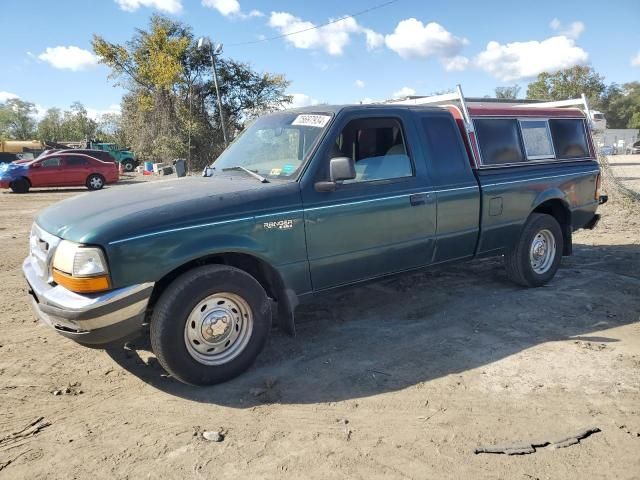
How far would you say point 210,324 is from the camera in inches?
134

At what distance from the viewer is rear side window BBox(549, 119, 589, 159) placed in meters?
5.72

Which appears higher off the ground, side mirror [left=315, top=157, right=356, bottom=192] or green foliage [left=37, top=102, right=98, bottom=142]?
green foliage [left=37, top=102, right=98, bottom=142]

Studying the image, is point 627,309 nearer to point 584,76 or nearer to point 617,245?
point 617,245

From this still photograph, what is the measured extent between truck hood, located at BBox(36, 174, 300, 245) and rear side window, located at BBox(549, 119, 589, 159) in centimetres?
369

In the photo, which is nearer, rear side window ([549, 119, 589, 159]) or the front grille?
the front grille

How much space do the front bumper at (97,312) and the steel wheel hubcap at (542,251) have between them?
14.2 feet

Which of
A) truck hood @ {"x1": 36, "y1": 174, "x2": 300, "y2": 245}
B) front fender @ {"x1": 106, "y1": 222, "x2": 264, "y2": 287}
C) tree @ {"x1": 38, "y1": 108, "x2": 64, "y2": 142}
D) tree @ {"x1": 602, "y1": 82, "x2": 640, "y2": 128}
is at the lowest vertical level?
front fender @ {"x1": 106, "y1": 222, "x2": 264, "y2": 287}

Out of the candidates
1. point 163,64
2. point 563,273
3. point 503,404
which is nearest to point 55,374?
point 503,404

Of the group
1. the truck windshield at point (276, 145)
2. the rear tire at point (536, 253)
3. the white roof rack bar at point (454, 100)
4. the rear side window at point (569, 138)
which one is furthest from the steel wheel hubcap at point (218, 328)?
the rear side window at point (569, 138)

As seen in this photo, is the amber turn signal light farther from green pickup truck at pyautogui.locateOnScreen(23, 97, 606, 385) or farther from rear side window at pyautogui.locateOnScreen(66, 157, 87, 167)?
rear side window at pyautogui.locateOnScreen(66, 157, 87, 167)

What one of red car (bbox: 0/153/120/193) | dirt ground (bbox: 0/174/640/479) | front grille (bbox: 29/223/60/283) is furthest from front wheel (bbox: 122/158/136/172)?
front grille (bbox: 29/223/60/283)

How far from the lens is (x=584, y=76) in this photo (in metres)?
50.1

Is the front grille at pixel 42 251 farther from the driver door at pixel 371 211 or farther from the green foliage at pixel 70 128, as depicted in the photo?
the green foliage at pixel 70 128

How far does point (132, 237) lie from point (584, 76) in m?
57.6
